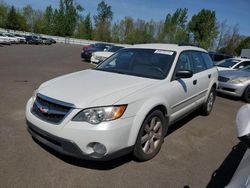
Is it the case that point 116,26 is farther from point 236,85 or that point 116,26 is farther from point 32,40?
point 236,85

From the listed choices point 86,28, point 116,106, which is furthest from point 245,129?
point 86,28

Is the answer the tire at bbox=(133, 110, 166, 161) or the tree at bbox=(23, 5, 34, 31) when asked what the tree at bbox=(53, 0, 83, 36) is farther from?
the tire at bbox=(133, 110, 166, 161)

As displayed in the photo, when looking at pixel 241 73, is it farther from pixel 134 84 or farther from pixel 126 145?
pixel 126 145

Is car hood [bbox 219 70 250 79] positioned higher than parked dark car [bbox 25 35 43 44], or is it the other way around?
car hood [bbox 219 70 250 79]

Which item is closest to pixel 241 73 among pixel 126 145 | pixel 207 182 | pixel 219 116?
pixel 219 116

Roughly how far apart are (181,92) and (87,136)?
2023 mm

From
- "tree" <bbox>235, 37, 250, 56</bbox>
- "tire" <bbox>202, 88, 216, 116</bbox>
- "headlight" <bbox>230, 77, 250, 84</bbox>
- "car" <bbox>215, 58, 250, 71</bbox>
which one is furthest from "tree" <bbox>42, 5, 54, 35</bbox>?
"tire" <bbox>202, 88, 216, 116</bbox>

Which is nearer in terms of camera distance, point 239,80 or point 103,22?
point 239,80

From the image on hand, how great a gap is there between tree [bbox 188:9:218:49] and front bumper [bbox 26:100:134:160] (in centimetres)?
4143

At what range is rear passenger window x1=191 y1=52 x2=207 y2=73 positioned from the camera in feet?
16.0

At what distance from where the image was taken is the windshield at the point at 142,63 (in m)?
3.90

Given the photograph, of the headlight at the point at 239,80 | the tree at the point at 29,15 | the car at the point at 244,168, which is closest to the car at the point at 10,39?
the headlight at the point at 239,80

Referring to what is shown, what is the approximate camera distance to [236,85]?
816 cm

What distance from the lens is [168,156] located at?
3645 millimetres
